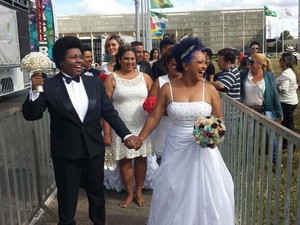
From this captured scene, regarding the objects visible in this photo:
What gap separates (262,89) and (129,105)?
2.28 m

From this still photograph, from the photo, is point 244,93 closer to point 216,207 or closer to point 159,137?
point 159,137

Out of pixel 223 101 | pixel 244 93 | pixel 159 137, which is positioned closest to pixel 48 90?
pixel 159 137

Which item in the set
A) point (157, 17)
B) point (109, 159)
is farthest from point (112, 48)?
point (157, 17)

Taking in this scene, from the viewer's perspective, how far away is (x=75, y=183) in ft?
10.8

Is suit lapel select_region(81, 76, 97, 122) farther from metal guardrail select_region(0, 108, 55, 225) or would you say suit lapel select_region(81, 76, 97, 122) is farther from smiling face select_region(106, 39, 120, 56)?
smiling face select_region(106, 39, 120, 56)

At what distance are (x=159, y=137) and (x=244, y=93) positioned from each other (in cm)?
191

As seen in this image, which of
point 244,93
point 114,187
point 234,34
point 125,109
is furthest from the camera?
point 234,34

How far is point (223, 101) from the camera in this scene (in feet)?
14.3

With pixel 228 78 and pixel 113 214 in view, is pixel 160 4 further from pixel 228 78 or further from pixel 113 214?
pixel 113 214

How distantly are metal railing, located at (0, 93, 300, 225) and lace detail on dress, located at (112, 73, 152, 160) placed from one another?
2.90 feet

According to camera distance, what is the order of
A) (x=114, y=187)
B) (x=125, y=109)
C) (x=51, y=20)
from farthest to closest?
(x=51, y=20), (x=114, y=187), (x=125, y=109)

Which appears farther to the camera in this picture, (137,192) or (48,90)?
(137,192)

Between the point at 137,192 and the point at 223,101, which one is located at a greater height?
the point at 223,101

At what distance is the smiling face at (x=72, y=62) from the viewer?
10.2 feet
